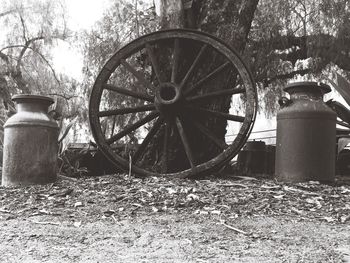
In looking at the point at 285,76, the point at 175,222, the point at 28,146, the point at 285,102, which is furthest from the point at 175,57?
the point at 285,76

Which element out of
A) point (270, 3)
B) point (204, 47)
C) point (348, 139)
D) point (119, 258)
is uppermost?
point (270, 3)

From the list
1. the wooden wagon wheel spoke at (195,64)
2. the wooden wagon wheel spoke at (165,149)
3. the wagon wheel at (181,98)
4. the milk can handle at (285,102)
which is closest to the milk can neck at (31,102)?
the wagon wheel at (181,98)

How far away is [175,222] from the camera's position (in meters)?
2.37

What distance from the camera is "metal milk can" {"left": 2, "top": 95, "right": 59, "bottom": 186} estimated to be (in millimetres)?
3676

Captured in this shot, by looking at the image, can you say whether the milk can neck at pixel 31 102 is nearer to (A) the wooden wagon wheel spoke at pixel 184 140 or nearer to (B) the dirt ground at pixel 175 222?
(B) the dirt ground at pixel 175 222

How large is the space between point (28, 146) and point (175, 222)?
1805 mm

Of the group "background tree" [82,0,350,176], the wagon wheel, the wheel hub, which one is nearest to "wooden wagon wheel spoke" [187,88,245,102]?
the wagon wheel

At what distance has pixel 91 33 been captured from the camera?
627 cm

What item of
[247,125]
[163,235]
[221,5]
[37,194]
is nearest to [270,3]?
[221,5]

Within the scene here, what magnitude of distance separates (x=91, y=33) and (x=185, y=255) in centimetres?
496

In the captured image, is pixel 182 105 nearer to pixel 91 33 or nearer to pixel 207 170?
pixel 207 170

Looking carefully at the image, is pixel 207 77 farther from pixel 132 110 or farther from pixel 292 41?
pixel 292 41

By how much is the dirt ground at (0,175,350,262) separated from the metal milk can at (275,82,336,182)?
0.18 meters

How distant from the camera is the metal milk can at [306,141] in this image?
3.62m
